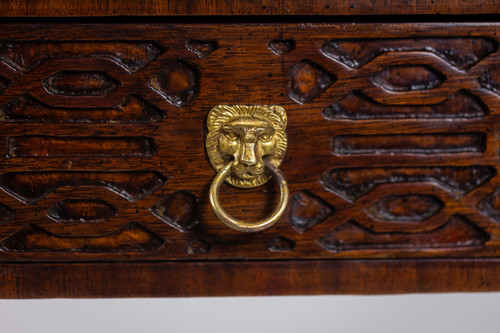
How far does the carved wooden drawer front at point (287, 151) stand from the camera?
0.51m

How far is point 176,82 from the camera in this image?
517 millimetres

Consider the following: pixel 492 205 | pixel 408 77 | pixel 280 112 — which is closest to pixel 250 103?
pixel 280 112

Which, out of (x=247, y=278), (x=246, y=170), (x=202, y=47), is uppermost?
(x=202, y=47)

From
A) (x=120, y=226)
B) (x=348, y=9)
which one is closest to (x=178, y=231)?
(x=120, y=226)

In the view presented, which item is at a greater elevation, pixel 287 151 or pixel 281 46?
pixel 281 46

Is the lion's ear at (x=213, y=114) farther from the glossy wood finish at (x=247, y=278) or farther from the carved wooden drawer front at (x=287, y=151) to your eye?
the glossy wood finish at (x=247, y=278)

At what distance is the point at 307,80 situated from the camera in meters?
0.52

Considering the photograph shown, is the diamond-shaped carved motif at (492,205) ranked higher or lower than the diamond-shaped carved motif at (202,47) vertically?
lower

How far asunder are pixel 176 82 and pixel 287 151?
13 centimetres

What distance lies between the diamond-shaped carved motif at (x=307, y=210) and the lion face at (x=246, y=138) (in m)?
0.05

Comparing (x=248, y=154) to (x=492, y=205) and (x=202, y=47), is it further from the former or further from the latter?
(x=492, y=205)

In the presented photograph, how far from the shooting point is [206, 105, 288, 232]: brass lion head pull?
1.65 ft

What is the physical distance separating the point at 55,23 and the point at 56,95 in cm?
7

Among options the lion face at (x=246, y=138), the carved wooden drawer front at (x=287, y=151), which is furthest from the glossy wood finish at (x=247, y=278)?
the lion face at (x=246, y=138)
